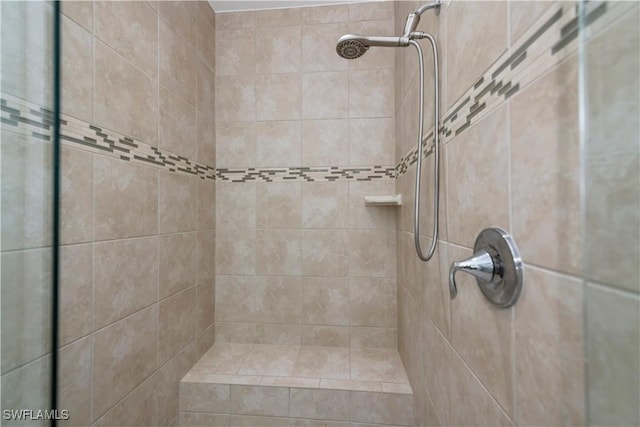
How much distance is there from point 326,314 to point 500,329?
4.16ft

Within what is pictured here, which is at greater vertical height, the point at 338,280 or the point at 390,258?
the point at 390,258

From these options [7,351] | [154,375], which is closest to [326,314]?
[154,375]

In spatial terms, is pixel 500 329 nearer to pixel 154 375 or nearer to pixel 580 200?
pixel 580 200

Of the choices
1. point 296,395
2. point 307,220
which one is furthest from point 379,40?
point 296,395

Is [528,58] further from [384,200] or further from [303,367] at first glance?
[303,367]

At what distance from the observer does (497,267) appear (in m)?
0.49

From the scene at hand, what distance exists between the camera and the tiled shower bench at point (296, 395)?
1.24 metres

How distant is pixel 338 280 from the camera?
5.42ft

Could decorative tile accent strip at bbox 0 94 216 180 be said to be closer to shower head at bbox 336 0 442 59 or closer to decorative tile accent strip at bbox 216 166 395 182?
decorative tile accent strip at bbox 216 166 395 182

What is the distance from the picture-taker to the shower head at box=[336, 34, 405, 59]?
876 mm

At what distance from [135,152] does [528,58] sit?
49.1 inches

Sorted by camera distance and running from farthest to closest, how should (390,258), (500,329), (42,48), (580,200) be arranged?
(390,258)
(42,48)
(500,329)
(580,200)

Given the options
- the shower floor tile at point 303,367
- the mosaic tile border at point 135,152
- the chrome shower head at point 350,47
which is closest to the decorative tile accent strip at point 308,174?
the mosaic tile border at point 135,152

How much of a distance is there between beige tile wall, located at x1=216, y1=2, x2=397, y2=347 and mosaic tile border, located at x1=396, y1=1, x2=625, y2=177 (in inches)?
40.0
